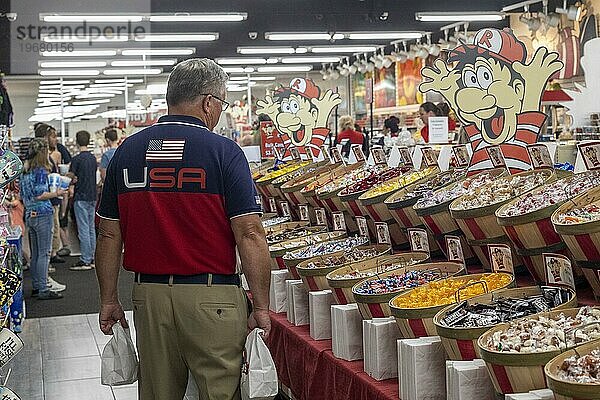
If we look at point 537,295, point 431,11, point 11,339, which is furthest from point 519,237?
point 431,11

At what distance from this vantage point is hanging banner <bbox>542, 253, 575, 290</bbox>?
2875mm

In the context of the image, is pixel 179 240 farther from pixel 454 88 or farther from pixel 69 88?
pixel 69 88

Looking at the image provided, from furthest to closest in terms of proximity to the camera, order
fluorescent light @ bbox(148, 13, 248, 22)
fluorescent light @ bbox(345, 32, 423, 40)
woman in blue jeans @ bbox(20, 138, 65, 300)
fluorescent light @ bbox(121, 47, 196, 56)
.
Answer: fluorescent light @ bbox(121, 47, 196, 56)
fluorescent light @ bbox(345, 32, 423, 40)
fluorescent light @ bbox(148, 13, 248, 22)
woman in blue jeans @ bbox(20, 138, 65, 300)

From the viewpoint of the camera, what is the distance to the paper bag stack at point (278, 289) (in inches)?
174

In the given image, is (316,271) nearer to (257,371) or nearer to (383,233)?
(383,233)

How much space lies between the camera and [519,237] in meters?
2.99

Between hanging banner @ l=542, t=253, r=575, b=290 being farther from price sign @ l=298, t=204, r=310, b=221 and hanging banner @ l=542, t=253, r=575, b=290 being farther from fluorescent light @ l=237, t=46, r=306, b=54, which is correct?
fluorescent light @ l=237, t=46, r=306, b=54

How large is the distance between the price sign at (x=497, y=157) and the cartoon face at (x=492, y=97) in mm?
71

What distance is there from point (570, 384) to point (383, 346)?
113 cm

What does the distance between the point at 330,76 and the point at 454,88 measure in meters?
18.1

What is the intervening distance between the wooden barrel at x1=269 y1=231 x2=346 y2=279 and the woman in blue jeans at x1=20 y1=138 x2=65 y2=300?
4190 millimetres

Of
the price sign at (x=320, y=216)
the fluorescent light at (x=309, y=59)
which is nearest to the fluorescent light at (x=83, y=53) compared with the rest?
the fluorescent light at (x=309, y=59)

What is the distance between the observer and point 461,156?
425 cm

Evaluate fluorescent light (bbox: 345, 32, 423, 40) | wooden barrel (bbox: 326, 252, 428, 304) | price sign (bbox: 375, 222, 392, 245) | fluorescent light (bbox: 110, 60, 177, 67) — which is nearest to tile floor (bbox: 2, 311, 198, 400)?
price sign (bbox: 375, 222, 392, 245)
